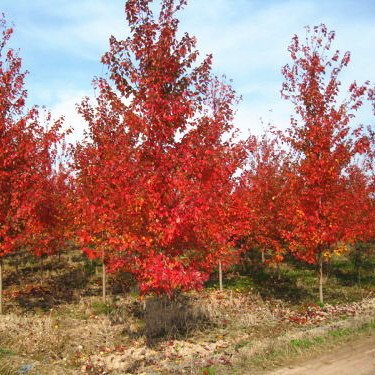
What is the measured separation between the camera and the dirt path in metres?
5.01

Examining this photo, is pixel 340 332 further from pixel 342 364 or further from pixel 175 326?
pixel 175 326

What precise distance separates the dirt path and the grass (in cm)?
29

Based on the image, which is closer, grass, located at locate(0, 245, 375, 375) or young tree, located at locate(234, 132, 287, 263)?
grass, located at locate(0, 245, 375, 375)

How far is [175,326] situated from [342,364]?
13.3 feet

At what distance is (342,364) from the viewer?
5.29 meters

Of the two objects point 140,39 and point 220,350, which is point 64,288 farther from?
point 140,39

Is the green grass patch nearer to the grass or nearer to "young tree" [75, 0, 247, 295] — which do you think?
the grass

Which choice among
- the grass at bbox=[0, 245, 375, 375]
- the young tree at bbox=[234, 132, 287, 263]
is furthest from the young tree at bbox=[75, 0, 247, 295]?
the young tree at bbox=[234, 132, 287, 263]

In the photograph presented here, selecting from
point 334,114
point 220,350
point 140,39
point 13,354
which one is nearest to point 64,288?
point 13,354

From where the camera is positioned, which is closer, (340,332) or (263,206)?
(340,332)

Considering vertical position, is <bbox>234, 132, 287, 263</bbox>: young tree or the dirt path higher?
<bbox>234, 132, 287, 263</bbox>: young tree

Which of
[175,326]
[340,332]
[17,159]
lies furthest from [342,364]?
[17,159]

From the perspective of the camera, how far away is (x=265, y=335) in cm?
762

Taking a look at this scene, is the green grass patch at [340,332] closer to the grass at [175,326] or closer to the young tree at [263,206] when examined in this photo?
the grass at [175,326]
